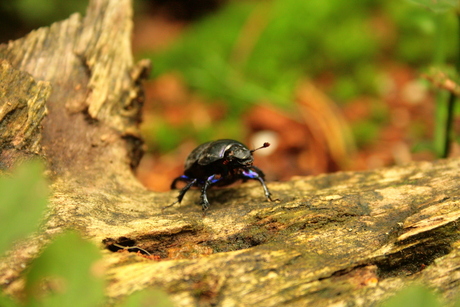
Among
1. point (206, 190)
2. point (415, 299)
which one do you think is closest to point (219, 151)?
point (206, 190)

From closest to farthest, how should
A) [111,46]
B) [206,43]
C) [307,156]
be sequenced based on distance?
[111,46] < [307,156] < [206,43]

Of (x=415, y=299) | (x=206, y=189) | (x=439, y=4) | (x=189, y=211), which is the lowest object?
(x=415, y=299)

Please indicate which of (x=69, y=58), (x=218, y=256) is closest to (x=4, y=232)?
(x=218, y=256)

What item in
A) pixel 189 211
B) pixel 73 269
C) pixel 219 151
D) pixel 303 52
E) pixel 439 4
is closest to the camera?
pixel 73 269

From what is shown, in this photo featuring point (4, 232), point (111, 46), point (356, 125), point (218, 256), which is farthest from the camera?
point (356, 125)

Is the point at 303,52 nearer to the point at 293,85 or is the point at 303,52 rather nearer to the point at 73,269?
the point at 293,85

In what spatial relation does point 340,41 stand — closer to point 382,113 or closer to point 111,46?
point 382,113

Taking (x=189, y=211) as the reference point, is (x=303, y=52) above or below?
above

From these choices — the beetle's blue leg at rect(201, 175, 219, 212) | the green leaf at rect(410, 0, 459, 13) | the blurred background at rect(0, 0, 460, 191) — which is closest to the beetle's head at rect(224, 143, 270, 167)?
the beetle's blue leg at rect(201, 175, 219, 212)
